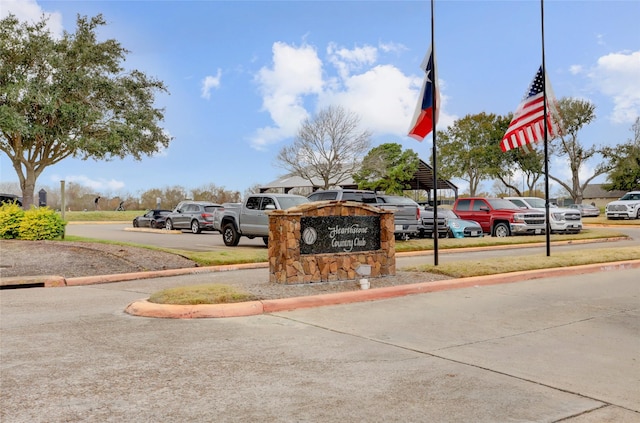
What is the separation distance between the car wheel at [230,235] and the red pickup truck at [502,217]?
11738 millimetres

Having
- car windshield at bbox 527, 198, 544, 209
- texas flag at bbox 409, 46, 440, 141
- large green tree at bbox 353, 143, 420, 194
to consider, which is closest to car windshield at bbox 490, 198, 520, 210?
car windshield at bbox 527, 198, 544, 209

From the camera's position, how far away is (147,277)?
12.7m

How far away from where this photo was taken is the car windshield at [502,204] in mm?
25406

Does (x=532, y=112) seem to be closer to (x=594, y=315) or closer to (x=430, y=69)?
(x=430, y=69)

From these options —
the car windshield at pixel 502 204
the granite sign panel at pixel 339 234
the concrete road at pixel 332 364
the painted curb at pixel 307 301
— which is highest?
the car windshield at pixel 502 204

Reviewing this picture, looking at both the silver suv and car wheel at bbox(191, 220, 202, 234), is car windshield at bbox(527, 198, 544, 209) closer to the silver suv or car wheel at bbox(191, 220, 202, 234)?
the silver suv

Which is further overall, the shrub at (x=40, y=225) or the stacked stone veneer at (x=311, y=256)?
the shrub at (x=40, y=225)

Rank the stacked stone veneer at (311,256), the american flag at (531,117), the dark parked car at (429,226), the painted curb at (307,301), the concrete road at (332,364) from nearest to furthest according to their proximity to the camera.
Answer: the concrete road at (332,364) → the painted curb at (307,301) → the stacked stone veneer at (311,256) → the american flag at (531,117) → the dark parked car at (429,226)

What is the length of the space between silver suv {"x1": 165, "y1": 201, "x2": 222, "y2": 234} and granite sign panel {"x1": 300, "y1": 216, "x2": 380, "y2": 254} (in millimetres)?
18411

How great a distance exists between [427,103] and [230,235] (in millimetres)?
9471

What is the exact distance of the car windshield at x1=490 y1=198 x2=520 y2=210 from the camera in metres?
25.4

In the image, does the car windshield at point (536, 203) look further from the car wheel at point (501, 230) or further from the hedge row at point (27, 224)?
the hedge row at point (27, 224)

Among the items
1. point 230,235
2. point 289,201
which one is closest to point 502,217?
point 289,201

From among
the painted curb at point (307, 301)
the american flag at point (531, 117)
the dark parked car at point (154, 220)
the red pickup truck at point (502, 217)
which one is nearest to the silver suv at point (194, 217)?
the dark parked car at point (154, 220)
